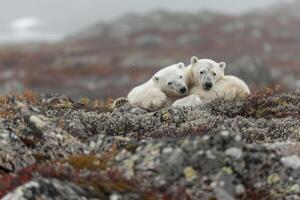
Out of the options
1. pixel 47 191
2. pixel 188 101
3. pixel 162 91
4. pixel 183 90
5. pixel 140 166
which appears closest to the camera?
pixel 47 191

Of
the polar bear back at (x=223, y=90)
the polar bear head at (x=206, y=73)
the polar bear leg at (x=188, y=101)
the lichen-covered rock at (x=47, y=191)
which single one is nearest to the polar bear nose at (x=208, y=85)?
Result: the polar bear head at (x=206, y=73)

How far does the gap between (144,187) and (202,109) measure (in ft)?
20.7

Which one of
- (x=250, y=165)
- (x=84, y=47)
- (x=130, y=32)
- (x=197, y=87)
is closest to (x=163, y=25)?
(x=130, y=32)

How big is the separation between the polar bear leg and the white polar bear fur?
27 centimetres

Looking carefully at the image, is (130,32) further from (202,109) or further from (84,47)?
(202,109)

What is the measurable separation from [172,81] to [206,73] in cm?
75

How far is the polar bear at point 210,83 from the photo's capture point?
542 inches

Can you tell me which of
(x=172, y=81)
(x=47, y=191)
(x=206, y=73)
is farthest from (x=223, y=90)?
(x=47, y=191)

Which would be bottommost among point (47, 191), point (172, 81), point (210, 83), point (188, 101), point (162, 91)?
point (188, 101)

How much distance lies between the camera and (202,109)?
42.1 ft

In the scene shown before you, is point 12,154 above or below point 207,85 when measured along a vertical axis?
above

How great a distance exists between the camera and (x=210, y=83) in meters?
13.7

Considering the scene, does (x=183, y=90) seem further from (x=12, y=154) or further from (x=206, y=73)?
(x=12, y=154)

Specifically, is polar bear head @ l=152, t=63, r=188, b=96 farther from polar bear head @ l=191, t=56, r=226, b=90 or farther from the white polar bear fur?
polar bear head @ l=191, t=56, r=226, b=90
